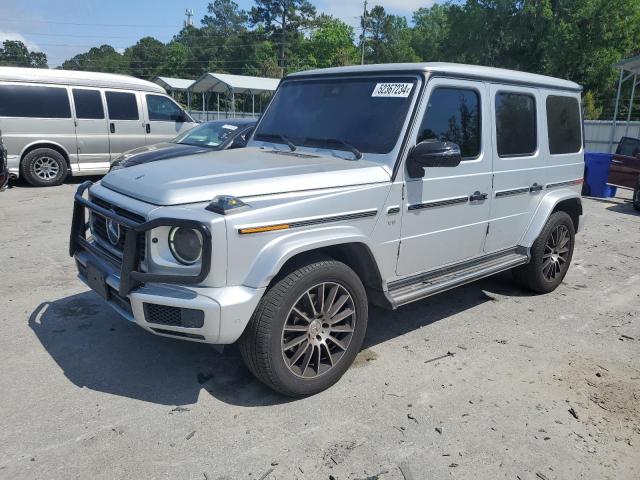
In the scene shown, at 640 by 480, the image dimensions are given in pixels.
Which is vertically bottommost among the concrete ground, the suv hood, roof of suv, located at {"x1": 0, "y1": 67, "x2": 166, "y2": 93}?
the concrete ground

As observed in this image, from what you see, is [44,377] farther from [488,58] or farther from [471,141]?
[488,58]

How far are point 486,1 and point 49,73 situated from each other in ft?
117

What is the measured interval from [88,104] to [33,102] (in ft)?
3.61

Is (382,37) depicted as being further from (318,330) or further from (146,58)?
(318,330)

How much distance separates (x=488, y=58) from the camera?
129 feet

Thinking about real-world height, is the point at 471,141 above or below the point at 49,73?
below

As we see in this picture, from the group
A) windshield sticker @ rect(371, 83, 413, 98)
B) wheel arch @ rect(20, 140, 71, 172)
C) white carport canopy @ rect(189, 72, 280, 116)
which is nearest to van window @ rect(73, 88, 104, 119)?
wheel arch @ rect(20, 140, 71, 172)

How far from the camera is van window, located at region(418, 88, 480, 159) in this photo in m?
3.93

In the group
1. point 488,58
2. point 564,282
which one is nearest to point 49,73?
point 564,282

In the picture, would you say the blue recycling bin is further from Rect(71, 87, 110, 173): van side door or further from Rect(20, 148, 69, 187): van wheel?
Rect(20, 148, 69, 187): van wheel

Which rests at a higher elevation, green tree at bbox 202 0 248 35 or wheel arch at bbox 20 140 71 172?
green tree at bbox 202 0 248 35

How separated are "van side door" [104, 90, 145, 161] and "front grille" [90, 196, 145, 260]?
889 centimetres

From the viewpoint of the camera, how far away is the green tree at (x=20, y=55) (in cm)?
10316

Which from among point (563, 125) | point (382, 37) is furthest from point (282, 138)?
point (382, 37)
